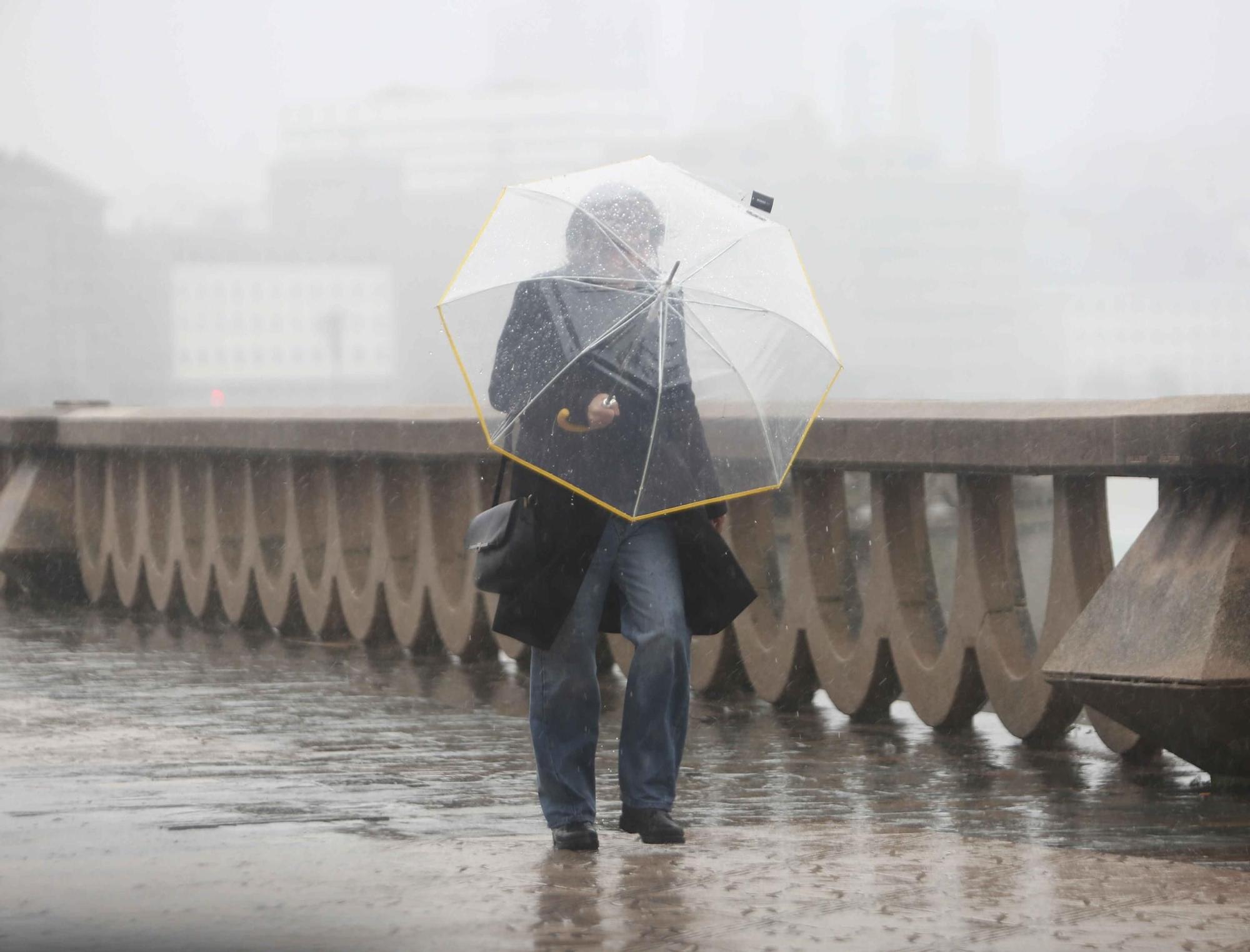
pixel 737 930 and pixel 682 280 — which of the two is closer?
pixel 737 930

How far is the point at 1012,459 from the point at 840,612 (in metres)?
1.39

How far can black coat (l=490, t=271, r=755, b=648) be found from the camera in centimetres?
449

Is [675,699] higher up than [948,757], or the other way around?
[675,699]

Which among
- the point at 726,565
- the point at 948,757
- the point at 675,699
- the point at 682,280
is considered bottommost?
the point at 948,757

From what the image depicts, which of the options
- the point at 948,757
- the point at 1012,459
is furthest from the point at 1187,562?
the point at 948,757

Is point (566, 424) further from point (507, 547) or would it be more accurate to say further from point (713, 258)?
point (713, 258)

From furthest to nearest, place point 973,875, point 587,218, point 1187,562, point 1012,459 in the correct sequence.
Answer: point 1012,459 → point 1187,562 → point 587,218 → point 973,875

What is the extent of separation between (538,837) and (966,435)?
2.15 metres

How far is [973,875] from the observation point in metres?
4.23

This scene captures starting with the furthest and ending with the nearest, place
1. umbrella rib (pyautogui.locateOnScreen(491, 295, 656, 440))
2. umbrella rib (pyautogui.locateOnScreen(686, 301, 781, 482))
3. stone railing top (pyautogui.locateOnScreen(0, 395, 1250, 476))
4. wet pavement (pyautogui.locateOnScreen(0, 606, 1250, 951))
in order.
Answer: stone railing top (pyautogui.locateOnScreen(0, 395, 1250, 476)) < umbrella rib (pyautogui.locateOnScreen(686, 301, 781, 482)) < umbrella rib (pyautogui.locateOnScreen(491, 295, 656, 440)) < wet pavement (pyautogui.locateOnScreen(0, 606, 1250, 951))

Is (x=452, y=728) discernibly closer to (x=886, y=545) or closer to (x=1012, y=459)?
(x=886, y=545)

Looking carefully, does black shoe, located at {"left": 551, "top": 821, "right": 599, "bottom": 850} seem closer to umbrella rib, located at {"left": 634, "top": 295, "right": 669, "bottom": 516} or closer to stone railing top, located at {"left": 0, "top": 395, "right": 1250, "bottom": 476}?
umbrella rib, located at {"left": 634, "top": 295, "right": 669, "bottom": 516}

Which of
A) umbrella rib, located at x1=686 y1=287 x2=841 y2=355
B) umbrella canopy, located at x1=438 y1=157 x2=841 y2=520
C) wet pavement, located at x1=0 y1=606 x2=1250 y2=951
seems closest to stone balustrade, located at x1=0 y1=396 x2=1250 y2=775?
wet pavement, located at x1=0 y1=606 x2=1250 y2=951

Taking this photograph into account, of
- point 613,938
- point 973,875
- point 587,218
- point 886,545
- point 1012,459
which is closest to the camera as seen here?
point 613,938
